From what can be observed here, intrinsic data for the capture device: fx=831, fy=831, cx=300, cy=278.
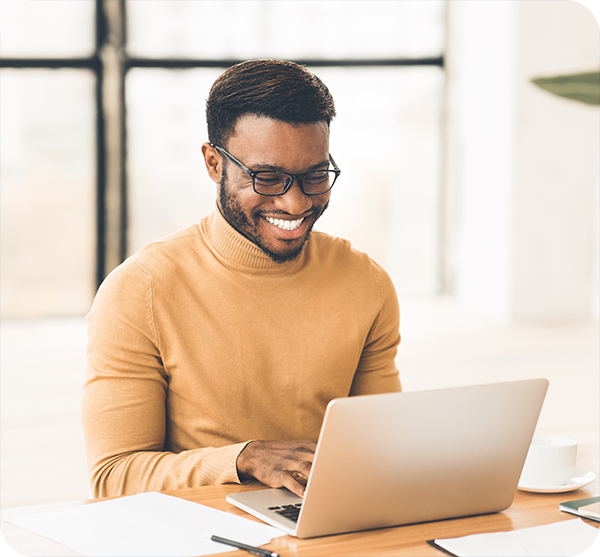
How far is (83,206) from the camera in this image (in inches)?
233

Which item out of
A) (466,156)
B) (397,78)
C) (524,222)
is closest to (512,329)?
(524,222)

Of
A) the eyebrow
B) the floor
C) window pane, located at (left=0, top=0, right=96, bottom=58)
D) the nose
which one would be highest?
window pane, located at (left=0, top=0, right=96, bottom=58)

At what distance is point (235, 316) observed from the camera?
4.74ft

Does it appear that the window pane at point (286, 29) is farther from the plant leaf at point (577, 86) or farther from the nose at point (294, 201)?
the plant leaf at point (577, 86)

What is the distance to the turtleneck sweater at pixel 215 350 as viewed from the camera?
129cm

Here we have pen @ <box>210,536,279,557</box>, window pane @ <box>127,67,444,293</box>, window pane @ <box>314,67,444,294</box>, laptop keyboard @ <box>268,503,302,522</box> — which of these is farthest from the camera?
window pane @ <box>314,67,444,294</box>

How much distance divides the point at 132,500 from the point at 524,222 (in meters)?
5.31

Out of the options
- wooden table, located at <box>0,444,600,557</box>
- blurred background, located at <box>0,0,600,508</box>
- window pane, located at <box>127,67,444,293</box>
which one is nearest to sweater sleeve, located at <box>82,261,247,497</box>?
wooden table, located at <box>0,444,600,557</box>

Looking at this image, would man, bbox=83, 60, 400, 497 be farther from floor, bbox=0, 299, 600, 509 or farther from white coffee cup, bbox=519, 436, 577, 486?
floor, bbox=0, 299, 600, 509

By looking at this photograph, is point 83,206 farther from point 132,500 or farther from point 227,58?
point 132,500

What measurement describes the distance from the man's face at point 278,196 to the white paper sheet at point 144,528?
517 millimetres

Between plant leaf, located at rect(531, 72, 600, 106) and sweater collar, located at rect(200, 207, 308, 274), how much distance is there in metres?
0.57

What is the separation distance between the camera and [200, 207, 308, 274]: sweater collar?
146 cm

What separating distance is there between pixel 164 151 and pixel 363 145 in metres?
1.54
